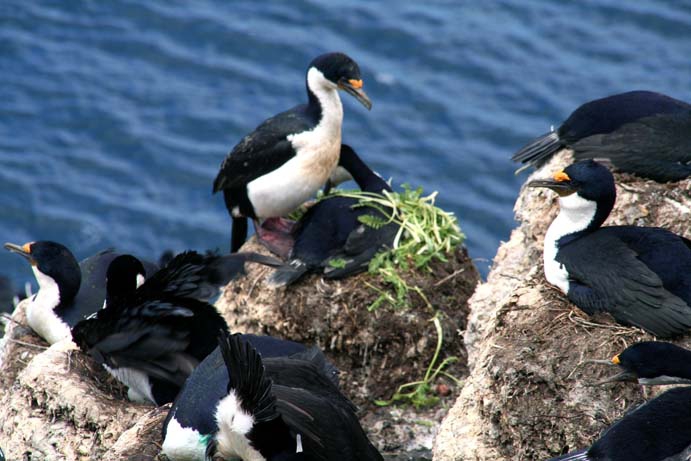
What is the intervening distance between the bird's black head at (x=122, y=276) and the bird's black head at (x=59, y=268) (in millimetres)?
722

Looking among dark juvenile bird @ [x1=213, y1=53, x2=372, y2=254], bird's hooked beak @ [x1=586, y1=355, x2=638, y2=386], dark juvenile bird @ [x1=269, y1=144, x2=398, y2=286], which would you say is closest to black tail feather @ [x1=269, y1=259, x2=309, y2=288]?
dark juvenile bird @ [x1=269, y1=144, x2=398, y2=286]

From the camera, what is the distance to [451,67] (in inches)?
599

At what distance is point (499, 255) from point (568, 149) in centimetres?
88

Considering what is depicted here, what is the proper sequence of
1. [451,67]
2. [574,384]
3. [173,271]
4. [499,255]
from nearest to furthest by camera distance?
1. [574,384]
2. [173,271]
3. [499,255]
4. [451,67]

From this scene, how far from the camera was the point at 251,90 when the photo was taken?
49.2ft

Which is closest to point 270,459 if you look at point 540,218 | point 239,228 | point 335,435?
point 335,435

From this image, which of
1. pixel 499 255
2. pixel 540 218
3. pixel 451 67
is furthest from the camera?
pixel 451 67

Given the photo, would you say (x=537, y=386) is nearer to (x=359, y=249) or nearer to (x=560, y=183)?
(x=560, y=183)

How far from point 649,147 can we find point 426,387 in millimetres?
2174

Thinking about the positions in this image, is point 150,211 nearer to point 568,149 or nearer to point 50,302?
point 50,302

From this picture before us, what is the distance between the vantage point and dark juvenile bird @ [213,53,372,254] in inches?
329

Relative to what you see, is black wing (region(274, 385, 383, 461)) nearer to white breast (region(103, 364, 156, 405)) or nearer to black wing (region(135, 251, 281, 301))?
black wing (region(135, 251, 281, 301))

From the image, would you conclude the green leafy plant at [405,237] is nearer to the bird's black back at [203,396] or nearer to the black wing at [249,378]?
the bird's black back at [203,396]

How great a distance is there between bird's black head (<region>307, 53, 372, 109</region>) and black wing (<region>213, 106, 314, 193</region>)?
0.36 meters
